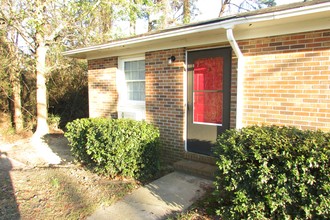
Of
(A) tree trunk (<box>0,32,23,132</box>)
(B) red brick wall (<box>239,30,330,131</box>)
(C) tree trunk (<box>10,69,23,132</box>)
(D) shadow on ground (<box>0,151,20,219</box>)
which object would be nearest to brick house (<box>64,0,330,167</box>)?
(B) red brick wall (<box>239,30,330,131</box>)

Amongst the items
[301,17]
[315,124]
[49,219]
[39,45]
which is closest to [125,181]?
[49,219]

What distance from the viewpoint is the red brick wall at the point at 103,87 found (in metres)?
6.50

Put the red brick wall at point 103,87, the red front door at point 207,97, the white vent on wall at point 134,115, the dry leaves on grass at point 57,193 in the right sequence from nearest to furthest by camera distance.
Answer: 1. the dry leaves on grass at point 57,193
2. the red front door at point 207,97
3. the white vent on wall at point 134,115
4. the red brick wall at point 103,87

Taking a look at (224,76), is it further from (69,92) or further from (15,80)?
(69,92)

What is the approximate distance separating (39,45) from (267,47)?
7371 millimetres

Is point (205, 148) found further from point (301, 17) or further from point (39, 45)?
point (39, 45)

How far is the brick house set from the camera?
3494mm

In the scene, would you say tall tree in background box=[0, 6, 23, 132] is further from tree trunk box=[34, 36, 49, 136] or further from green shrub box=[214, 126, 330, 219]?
green shrub box=[214, 126, 330, 219]

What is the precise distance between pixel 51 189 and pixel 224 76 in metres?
3.78

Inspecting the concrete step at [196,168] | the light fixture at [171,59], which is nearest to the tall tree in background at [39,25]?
the light fixture at [171,59]

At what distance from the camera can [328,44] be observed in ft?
11.1

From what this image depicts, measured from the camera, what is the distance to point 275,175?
2.62m

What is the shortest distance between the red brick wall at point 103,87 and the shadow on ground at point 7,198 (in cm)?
271

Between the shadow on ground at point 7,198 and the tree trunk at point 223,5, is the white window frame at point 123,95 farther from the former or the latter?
the tree trunk at point 223,5
